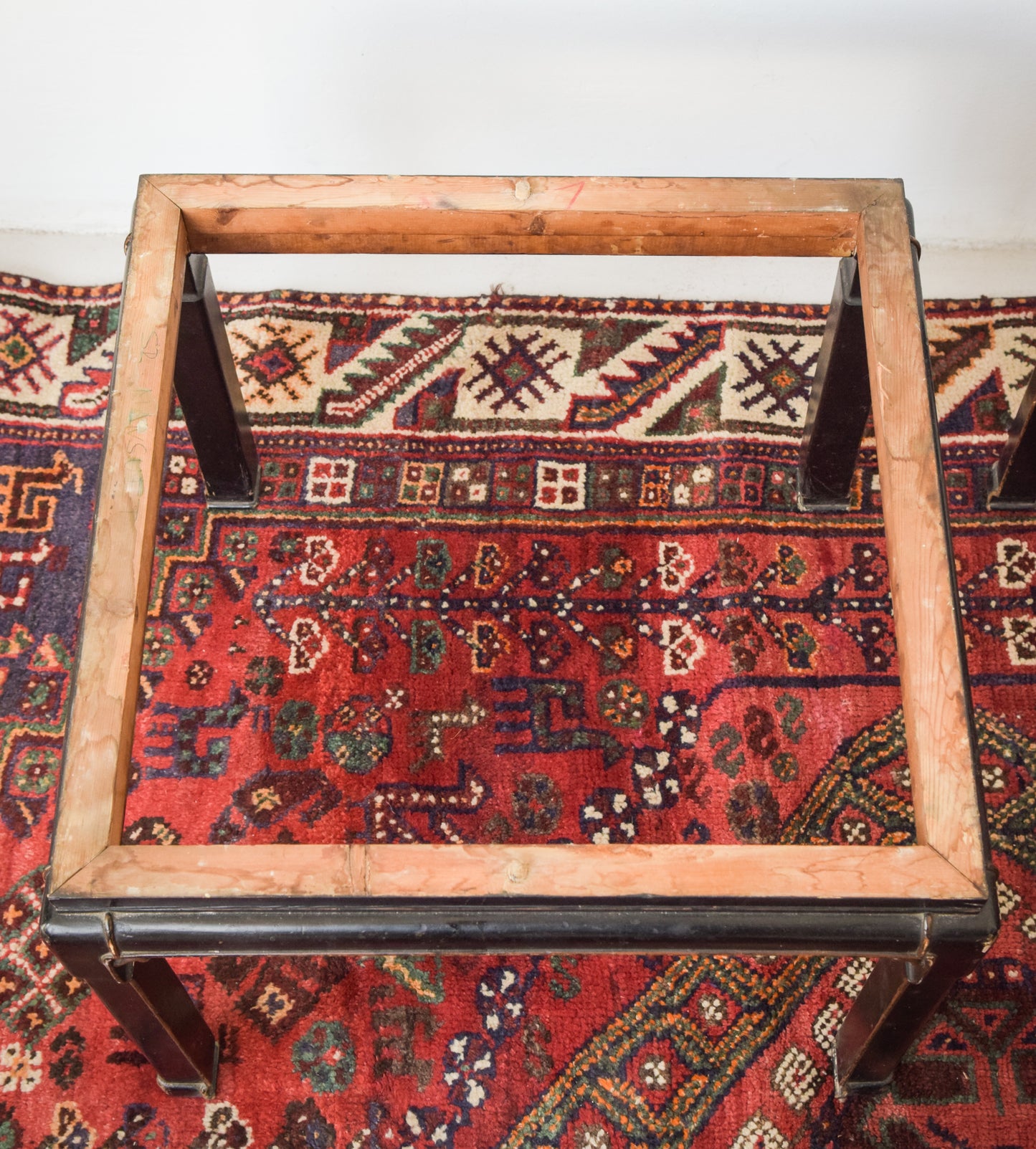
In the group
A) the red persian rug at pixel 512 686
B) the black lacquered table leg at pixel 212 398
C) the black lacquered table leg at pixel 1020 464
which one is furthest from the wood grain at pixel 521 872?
the black lacquered table leg at pixel 1020 464

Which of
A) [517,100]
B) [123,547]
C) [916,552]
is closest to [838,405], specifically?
[916,552]

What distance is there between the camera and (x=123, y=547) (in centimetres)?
111

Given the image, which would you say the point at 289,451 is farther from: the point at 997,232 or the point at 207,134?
the point at 997,232

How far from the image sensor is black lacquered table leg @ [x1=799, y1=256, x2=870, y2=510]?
1.37 m

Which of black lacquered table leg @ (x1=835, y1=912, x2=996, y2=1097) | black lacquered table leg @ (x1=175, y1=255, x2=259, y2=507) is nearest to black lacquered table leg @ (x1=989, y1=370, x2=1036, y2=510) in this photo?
black lacquered table leg @ (x1=835, y1=912, x2=996, y2=1097)

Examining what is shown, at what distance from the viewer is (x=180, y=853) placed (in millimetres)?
978

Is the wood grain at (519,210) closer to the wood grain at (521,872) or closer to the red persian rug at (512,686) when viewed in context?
the red persian rug at (512,686)

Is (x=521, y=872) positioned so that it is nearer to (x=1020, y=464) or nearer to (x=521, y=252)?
(x=521, y=252)

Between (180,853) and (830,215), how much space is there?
1.09m

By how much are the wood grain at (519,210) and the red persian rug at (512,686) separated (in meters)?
0.45

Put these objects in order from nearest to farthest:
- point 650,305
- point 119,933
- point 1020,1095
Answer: point 119,933 < point 1020,1095 < point 650,305

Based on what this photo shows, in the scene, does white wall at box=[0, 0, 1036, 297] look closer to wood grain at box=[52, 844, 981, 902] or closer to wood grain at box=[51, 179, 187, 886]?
wood grain at box=[51, 179, 187, 886]

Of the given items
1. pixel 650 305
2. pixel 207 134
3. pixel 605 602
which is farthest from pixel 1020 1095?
pixel 207 134

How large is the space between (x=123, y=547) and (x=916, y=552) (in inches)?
34.4
